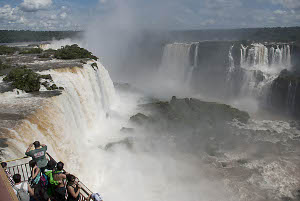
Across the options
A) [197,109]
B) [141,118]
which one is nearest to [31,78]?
[141,118]

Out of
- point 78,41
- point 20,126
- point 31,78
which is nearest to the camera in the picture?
point 20,126

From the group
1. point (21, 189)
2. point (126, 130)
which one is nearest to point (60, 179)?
point (21, 189)

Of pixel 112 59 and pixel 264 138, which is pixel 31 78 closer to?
pixel 264 138

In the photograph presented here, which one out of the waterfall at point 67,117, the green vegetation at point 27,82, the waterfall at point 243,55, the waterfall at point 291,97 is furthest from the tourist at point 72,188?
the waterfall at point 243,55

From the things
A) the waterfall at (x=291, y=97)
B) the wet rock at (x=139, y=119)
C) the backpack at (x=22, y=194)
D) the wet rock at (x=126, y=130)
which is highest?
the backpack at (x=22, y=194)

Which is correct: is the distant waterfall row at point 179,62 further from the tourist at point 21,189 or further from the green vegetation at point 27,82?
the tourist at point 21,189

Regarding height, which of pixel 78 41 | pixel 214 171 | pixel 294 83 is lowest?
pixel 214 171
